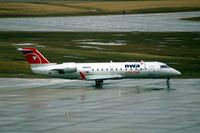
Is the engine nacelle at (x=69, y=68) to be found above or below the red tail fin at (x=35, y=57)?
below

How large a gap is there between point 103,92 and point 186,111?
790 inches

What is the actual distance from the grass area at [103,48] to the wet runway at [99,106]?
43.6 feet

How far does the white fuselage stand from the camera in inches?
3738

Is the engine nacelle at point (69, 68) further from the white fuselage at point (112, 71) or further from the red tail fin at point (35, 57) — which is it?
the red tail fin at point (35, 57)

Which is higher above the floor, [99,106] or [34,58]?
[34,58]

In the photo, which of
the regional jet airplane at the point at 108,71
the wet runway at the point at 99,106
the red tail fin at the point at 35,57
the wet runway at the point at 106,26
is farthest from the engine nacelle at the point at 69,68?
the wet runway at the point at 106,26

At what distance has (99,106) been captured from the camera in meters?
77.1

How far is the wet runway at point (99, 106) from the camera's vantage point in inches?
2493

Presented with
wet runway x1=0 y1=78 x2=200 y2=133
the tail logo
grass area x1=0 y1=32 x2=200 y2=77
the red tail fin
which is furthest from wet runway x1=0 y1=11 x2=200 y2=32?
the tail logo

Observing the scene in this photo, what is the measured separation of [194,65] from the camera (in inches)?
4660

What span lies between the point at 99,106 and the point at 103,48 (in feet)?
216

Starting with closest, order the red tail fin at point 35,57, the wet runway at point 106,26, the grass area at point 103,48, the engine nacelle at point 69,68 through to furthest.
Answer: the engine nacelle at point 69,68
the red tail fin at point 35,57
the grass area at point 103,48
the wet runway at point 106,26

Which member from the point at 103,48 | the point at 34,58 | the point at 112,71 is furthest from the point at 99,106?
the point at 103,48

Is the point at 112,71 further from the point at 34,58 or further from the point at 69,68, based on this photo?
the point at 34,58
